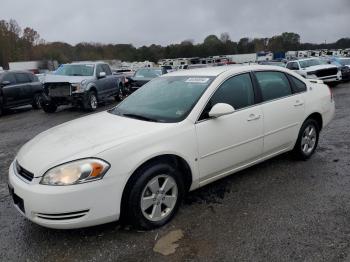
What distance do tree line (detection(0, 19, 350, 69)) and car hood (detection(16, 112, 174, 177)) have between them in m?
81.0

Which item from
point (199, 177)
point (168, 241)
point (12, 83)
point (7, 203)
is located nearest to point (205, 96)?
point (199, 177)

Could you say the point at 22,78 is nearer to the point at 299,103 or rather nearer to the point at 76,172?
the point at 299,103

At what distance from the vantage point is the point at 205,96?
4109 mm

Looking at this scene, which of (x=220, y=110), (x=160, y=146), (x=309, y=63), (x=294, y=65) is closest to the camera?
(x=160, y=146)

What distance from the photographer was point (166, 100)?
4371mm

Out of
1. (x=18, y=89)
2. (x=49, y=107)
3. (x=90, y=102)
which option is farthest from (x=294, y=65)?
(x=18, y=89)

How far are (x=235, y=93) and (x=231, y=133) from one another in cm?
56

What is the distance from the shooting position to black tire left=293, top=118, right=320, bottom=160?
5309mm

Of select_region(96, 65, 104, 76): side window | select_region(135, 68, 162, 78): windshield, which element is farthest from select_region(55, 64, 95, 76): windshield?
select_region(135, 68, 162, 78): windshield

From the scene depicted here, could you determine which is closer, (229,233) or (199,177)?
(229,233)

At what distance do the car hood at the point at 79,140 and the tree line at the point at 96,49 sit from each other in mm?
81020

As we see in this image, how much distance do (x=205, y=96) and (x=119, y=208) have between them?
5.19 ft

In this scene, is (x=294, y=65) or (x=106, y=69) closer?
(x=106, y=69)

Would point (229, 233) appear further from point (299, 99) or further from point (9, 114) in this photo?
point (9, 114)
